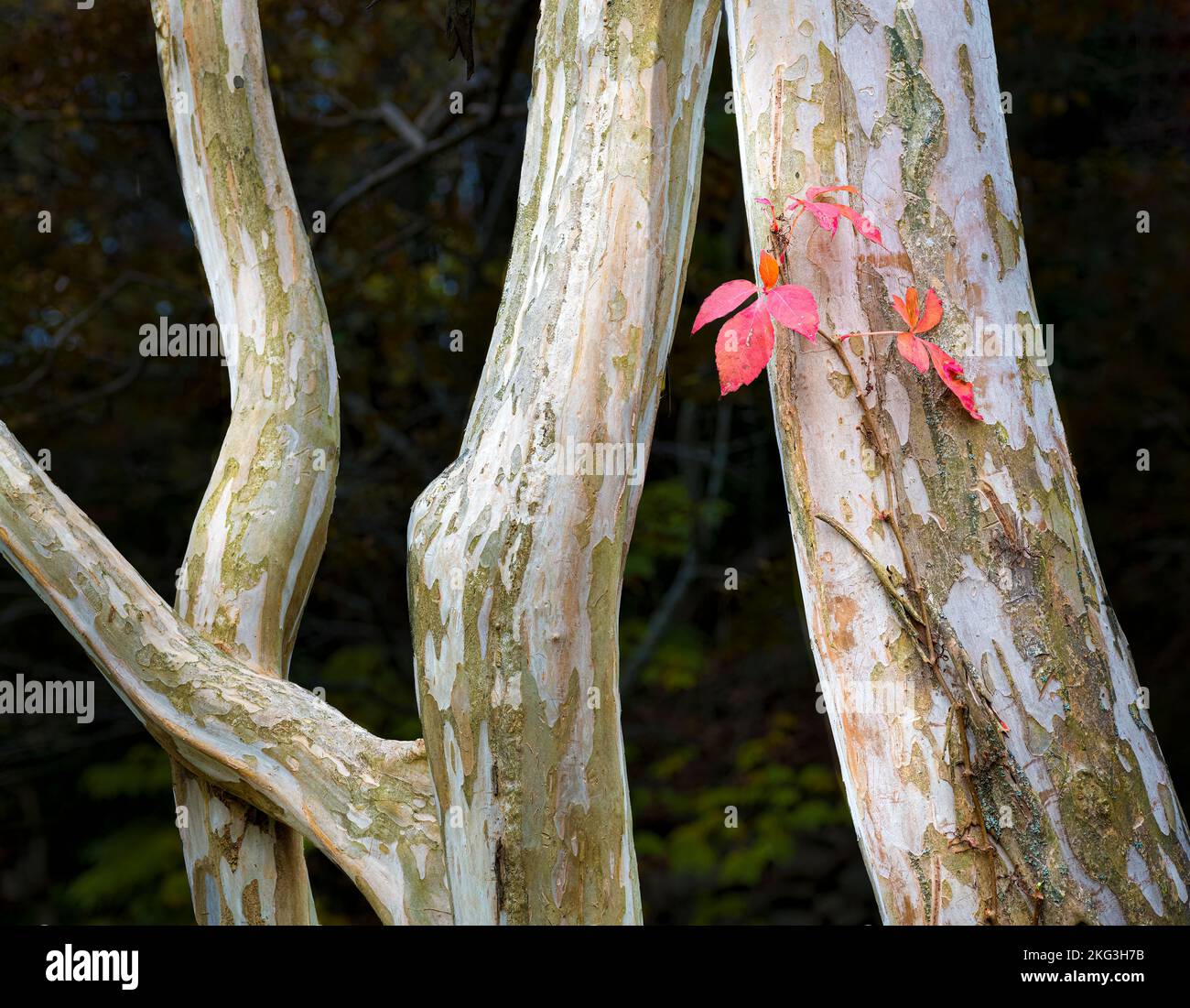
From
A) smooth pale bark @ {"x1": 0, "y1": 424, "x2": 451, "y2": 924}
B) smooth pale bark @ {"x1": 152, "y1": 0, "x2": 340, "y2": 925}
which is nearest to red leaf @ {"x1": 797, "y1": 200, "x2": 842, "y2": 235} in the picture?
smooth pale bark @ {"x1": 0, "y1": 424, "x2": 451, "y2": 924}

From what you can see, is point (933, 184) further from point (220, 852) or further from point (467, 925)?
point (220, 852)

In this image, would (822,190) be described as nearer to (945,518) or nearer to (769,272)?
(769,272)

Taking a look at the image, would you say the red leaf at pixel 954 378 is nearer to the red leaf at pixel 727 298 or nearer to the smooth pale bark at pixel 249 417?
the red leaf at pixel 727 298

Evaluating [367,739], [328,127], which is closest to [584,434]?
[367,739]

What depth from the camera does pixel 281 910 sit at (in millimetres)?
1910

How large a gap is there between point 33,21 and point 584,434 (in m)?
3.52

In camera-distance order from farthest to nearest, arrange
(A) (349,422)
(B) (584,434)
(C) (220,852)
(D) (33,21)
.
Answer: (A) (349,422), (D) (33,21), (C) (220,852), (B) (584,434)

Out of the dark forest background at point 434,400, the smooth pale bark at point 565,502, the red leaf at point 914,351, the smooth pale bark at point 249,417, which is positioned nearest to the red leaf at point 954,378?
the red leaf at point 914,351

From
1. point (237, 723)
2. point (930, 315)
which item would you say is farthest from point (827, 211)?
point (237, 723)

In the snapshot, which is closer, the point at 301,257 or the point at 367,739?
the point at 367,739

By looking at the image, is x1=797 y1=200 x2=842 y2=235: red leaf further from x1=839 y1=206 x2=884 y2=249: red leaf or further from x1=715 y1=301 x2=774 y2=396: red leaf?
x1=715 y1=301 x2=774 y2=396: red leaf

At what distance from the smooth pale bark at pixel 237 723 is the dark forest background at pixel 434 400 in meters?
2.02

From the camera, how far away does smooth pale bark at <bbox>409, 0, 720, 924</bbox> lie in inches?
45.1

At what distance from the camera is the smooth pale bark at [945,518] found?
105cm
